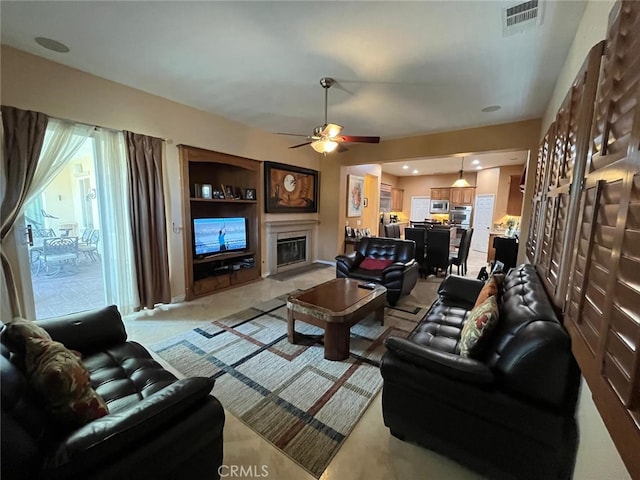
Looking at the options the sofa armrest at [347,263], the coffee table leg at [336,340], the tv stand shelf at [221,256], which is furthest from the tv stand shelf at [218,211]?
the coffee table leg at [336,340]

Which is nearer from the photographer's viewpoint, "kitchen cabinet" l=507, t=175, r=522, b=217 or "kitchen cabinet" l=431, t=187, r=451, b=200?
"kitchen cabinet" l=507, t=175, r=522, b=217

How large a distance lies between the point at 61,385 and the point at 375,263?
12.3ft

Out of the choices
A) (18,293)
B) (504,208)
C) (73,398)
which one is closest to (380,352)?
(73,398)

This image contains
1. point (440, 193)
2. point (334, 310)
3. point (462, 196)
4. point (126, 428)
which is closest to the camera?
point (126, 428)

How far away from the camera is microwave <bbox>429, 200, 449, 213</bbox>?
9672mm

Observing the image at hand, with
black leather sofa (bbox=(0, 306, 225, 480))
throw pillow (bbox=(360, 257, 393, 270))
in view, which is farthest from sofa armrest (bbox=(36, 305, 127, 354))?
throw pillow (bbox=(360, 257, 393, 270))

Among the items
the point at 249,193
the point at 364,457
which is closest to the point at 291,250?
the point at 249,193

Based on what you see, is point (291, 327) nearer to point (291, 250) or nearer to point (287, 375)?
point (287, 375)

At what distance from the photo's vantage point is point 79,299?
134 inches

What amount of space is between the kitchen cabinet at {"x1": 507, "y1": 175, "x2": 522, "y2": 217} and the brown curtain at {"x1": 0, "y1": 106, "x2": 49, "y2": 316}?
32.0 ft

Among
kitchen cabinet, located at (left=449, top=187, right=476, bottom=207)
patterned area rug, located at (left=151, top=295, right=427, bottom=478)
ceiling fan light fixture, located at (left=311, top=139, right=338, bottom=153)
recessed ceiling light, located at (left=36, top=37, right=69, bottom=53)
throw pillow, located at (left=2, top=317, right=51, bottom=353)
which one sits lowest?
patterned area rug, located at (left=151, top=295, right=427, bottom=478)

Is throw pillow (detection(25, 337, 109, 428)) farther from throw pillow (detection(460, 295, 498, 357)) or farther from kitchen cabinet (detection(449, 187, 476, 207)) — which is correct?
kitchen cabinet (detection(449, 187, 476, 207))

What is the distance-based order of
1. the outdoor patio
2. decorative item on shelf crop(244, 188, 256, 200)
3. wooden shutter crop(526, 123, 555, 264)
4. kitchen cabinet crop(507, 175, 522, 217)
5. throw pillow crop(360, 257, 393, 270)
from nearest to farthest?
1. wooden shutter crop(526, 123, 555, 264)
2. the outdoor patio
3. throw pillow crop(360, 257, 393, 270)
4. decorative item on shelf crop(244, 188, 256, 200)
5. kitchen cabinet crop(507, 175, 522, 217)

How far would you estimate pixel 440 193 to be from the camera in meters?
9.82
